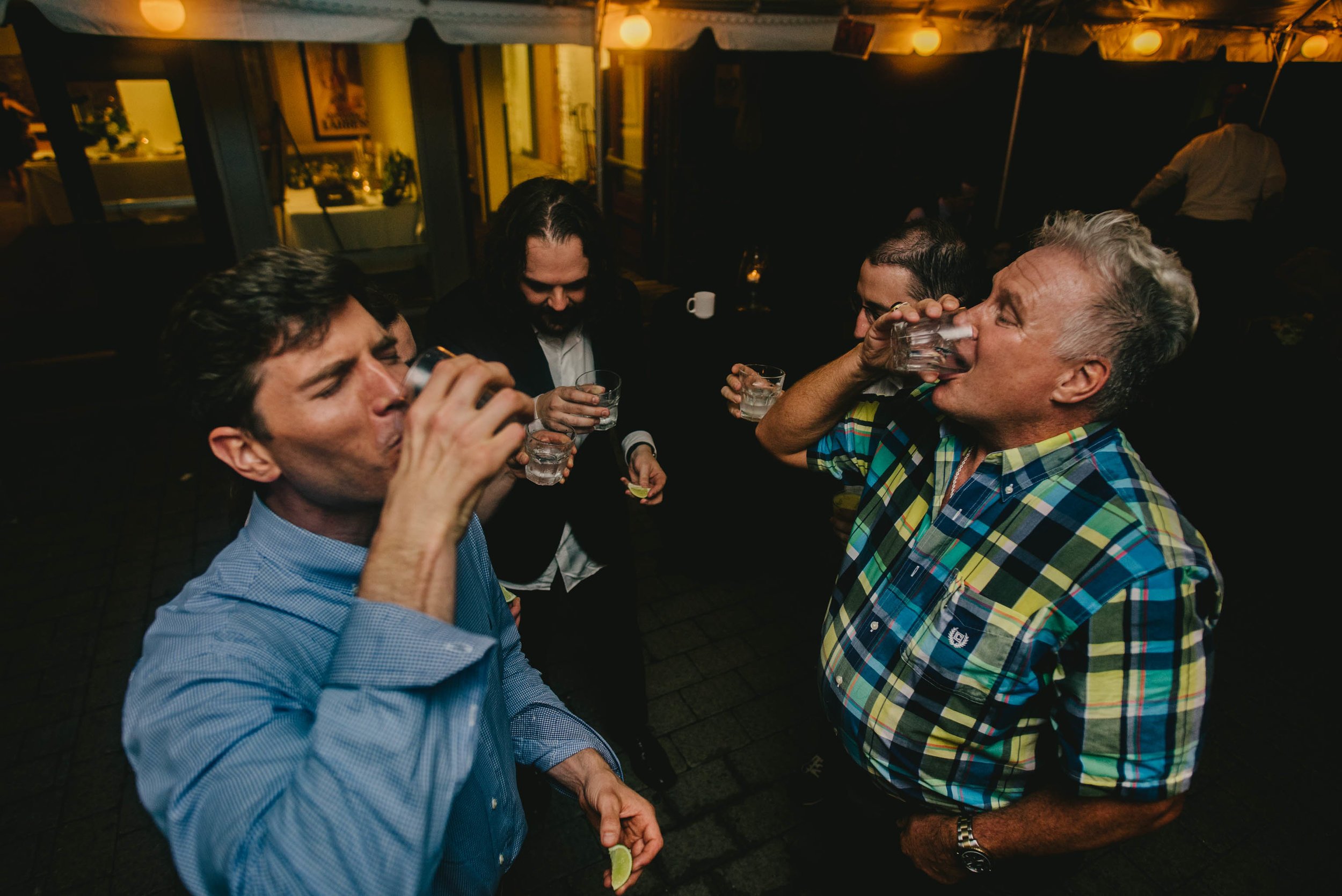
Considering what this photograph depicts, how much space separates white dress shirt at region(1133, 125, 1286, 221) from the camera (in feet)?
25.8

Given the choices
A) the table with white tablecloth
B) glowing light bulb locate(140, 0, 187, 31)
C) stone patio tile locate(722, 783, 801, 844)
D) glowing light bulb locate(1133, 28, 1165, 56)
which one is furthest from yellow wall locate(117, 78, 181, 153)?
glowing light bulb locate(1133, 28, 1165, 56)

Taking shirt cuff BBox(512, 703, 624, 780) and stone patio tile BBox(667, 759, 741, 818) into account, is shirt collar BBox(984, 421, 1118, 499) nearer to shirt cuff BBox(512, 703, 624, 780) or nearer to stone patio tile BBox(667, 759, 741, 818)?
shirt cuff BBox(512, 703, 624, 780)

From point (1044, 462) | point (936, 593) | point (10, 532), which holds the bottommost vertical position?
point (10, 532)

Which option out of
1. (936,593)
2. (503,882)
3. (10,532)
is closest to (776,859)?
(503,882)

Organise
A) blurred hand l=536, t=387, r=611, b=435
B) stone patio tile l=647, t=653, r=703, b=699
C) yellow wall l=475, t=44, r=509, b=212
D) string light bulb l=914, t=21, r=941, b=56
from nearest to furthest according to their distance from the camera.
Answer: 1. blurred hand l=536, t=387, r=611, b=435
2. stone patio tile l=647, t=653, r=703, b=699
3. string light bulb l=914, t=21, r=941, b=56
4. yellow wall l=475, t=44, r=509, b=212

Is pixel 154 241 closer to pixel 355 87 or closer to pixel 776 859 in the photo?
pixel 355 87

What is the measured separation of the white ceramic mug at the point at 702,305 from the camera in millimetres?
3838

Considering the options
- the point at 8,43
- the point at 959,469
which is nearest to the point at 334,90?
the point at 8,43

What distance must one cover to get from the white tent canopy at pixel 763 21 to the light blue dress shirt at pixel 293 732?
14.7 feet

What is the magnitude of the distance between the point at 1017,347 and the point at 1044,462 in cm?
30

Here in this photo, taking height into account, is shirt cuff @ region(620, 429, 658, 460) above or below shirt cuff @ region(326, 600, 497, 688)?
below

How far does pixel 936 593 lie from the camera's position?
175cm

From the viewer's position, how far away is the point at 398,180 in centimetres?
831

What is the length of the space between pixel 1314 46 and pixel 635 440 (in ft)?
38.6
